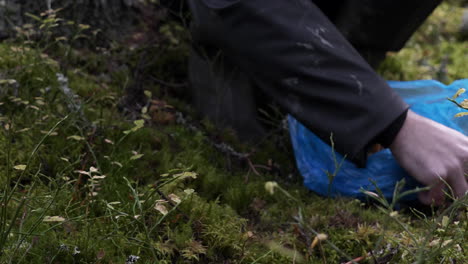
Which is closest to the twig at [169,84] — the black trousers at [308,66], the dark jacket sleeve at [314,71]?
the black trousers at [308,66]

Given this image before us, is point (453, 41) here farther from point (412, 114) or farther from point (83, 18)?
point (83, 18)

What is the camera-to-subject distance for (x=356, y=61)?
219 cm

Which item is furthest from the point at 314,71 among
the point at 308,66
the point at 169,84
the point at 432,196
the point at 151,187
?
the point at 169,84

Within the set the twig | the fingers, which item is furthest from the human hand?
the twig

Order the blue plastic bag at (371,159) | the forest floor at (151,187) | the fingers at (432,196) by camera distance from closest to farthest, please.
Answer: the forest floor at (151,187)
the fingers at (432,196)
the blue plastic bag at (371,159)

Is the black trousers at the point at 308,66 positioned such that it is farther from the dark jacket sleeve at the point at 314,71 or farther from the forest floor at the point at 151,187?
the forest floor at the point at 151,187

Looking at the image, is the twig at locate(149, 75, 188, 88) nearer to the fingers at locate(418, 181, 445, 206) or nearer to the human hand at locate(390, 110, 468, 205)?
the human hand at locate(390, 110, 468, 205)

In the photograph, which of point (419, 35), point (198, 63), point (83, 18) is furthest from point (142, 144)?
point (419, 35)

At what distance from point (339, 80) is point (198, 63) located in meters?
1.17

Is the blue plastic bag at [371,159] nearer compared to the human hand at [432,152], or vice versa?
the human hand at [432,152]

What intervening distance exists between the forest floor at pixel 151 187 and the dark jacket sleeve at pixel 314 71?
35 cm

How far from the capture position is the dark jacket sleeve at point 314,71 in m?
2.12

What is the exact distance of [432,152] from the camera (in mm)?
2084

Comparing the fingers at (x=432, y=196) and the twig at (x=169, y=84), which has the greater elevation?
the fingers at (x=432, y=196)
